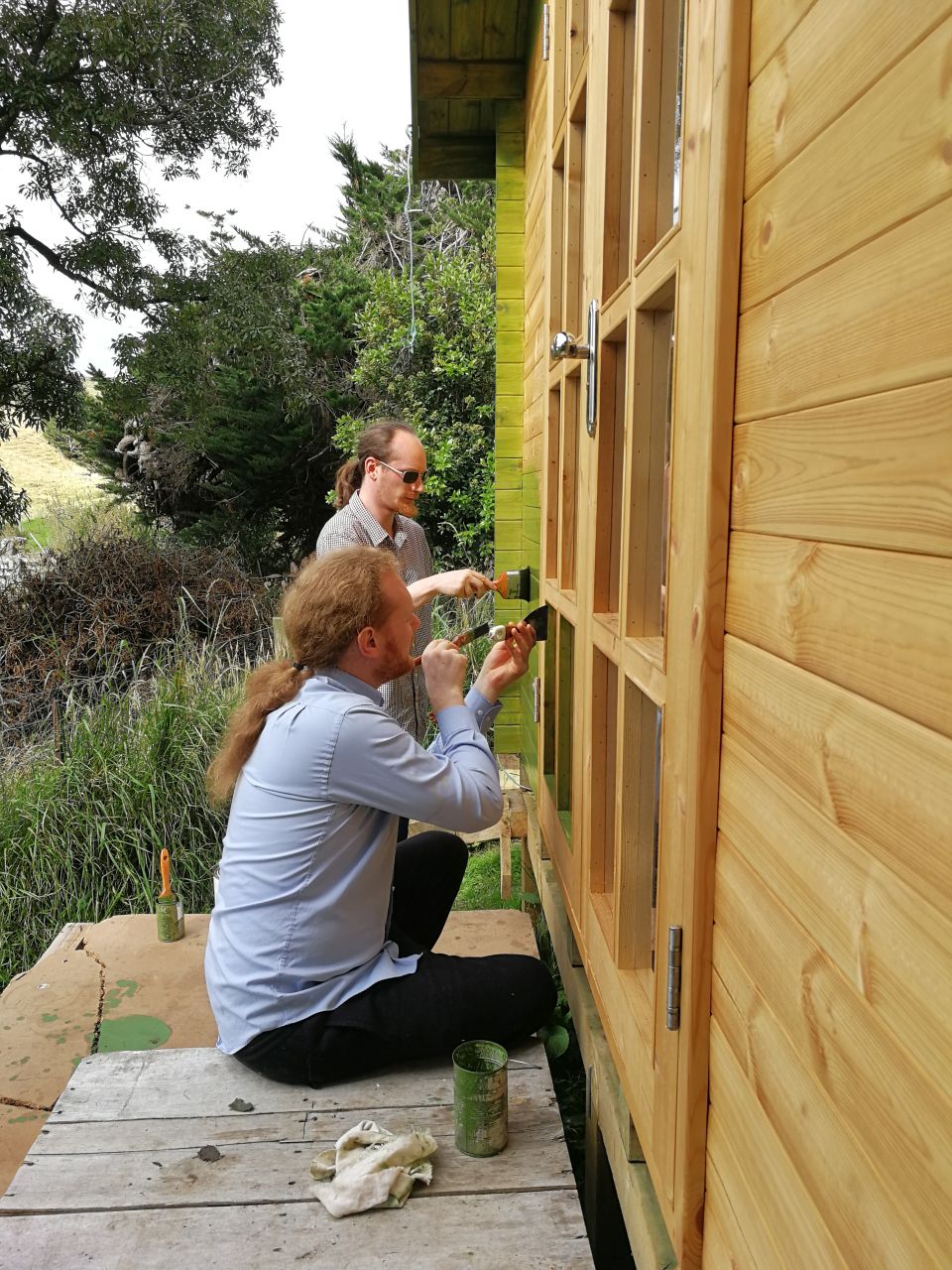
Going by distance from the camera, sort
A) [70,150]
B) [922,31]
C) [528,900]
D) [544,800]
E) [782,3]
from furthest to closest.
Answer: [70,150]
[528,900]
[544,800]
[782,3]
[922,31]

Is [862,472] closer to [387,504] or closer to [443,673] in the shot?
[443,673]

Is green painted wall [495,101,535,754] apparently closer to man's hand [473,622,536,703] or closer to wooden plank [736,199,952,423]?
man's hand [473,622,536,703]

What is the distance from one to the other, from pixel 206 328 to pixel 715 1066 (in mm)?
10967

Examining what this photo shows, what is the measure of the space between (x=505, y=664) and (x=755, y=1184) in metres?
1.75

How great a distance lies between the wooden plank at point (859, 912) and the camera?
673mm

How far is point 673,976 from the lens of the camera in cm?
135

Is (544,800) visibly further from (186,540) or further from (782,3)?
(186,540)

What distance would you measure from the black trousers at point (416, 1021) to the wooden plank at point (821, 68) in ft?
5.89

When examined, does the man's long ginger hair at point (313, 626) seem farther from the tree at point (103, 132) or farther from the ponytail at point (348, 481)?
the tree at point (103, 132)

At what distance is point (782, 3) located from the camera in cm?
99

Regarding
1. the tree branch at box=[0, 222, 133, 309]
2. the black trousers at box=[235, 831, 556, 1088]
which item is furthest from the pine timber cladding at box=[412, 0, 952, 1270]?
the tree branch at box=[0, 222, 133, 309]

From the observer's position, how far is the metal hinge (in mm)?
1337

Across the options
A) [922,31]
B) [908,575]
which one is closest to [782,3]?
[922,31]

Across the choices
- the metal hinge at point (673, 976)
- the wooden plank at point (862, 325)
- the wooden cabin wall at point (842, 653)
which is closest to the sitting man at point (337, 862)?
the metal hinge at point (673, 976)
